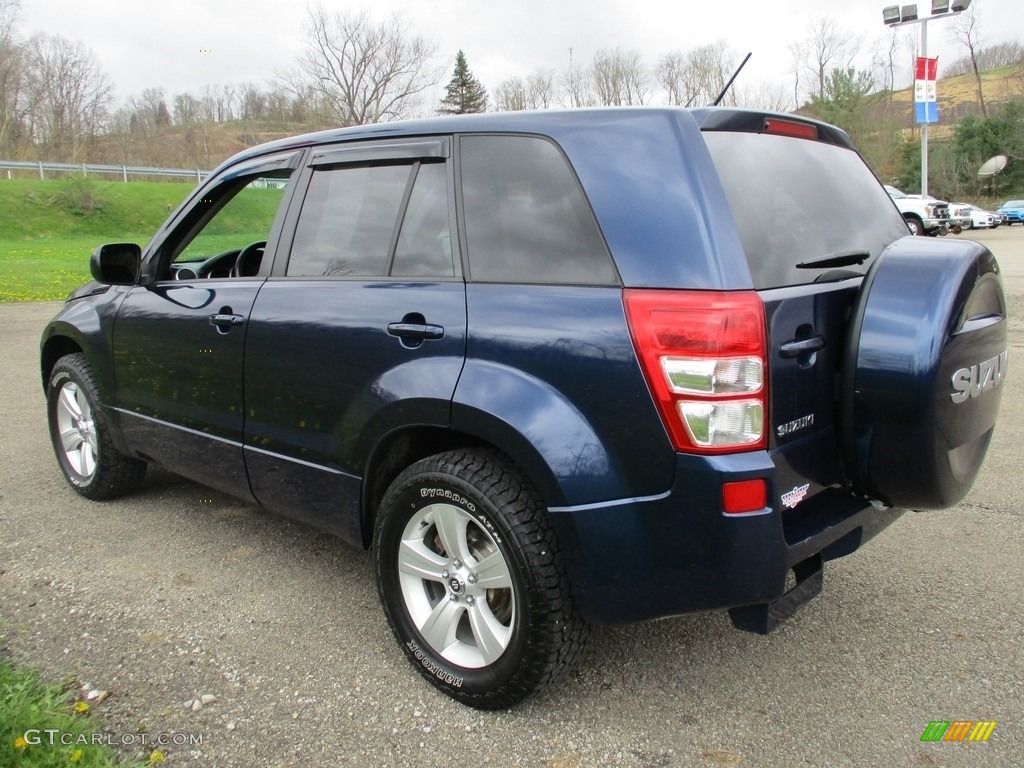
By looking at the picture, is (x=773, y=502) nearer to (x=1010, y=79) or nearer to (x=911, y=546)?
(x=911, y=546)

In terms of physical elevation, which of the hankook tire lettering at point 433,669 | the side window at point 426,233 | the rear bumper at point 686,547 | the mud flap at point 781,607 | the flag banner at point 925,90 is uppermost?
the flag banner at point 925,90

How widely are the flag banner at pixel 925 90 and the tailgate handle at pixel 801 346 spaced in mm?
28497

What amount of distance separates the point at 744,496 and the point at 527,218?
1042 mm

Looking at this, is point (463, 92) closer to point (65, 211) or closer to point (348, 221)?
point (65, 211)

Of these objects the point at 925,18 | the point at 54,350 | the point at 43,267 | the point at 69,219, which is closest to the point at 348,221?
the point at 54,350

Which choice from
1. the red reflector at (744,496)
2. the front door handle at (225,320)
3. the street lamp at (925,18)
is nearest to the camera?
the red reflector at (744,496)

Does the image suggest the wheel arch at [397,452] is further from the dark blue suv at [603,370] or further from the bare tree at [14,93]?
the bare tree at [14,93]

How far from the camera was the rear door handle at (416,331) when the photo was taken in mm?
2471

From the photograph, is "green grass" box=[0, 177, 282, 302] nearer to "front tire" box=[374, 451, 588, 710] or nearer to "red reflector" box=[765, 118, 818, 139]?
"front tire" box=[374, 451, 588, 710]

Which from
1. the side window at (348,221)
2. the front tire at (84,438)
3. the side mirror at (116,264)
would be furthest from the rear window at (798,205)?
the front tire at (84,438)

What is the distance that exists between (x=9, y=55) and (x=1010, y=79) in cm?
7333

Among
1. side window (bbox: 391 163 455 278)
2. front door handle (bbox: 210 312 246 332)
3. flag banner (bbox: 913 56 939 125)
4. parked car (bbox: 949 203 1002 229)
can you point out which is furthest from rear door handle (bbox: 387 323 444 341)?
parked car (bbox: 949 203 1002 229)

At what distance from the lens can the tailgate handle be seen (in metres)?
2.12

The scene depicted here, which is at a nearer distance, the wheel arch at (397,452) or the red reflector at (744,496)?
the red reflector at (744,496)
